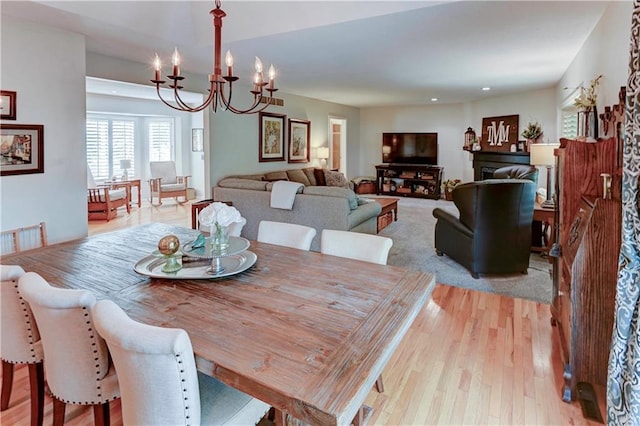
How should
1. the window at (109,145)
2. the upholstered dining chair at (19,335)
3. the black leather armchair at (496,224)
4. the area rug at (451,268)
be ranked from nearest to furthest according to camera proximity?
the upholstered dining chair at (19,335)
the area rug at (451,268)
the black leather armchair at (496,224)
the window at (109,145)

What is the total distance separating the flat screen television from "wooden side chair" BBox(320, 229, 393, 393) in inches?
312

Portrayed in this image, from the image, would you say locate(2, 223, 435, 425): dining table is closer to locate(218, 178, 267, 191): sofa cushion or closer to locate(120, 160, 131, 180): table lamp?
locate(218, 178, 267, 191): sofa cushion

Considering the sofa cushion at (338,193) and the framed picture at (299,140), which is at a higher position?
the framed picture at (299,140)

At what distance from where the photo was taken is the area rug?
142 inches

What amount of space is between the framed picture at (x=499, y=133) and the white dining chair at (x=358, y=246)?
6442mm

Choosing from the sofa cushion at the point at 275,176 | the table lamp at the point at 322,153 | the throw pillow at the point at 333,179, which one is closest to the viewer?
the sofa cushion at the point at 275,176

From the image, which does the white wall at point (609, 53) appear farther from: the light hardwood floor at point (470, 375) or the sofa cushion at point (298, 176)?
the sofa cushion at point (298, 176)

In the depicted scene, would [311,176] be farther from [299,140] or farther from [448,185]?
[448,185]

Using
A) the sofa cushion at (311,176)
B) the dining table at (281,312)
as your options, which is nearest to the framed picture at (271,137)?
the sofa cushion at (311,176)

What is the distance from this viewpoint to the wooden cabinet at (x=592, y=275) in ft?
6.13

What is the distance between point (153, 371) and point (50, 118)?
3.32 metres

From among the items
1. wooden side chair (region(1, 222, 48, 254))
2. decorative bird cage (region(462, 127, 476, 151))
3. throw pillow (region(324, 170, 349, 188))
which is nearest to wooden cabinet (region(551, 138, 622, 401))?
Answer: wooden side chair (region(1, 222, 48, 254))

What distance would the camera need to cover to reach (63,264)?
2.03 m

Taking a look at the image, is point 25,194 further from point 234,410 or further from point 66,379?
point 234,410
